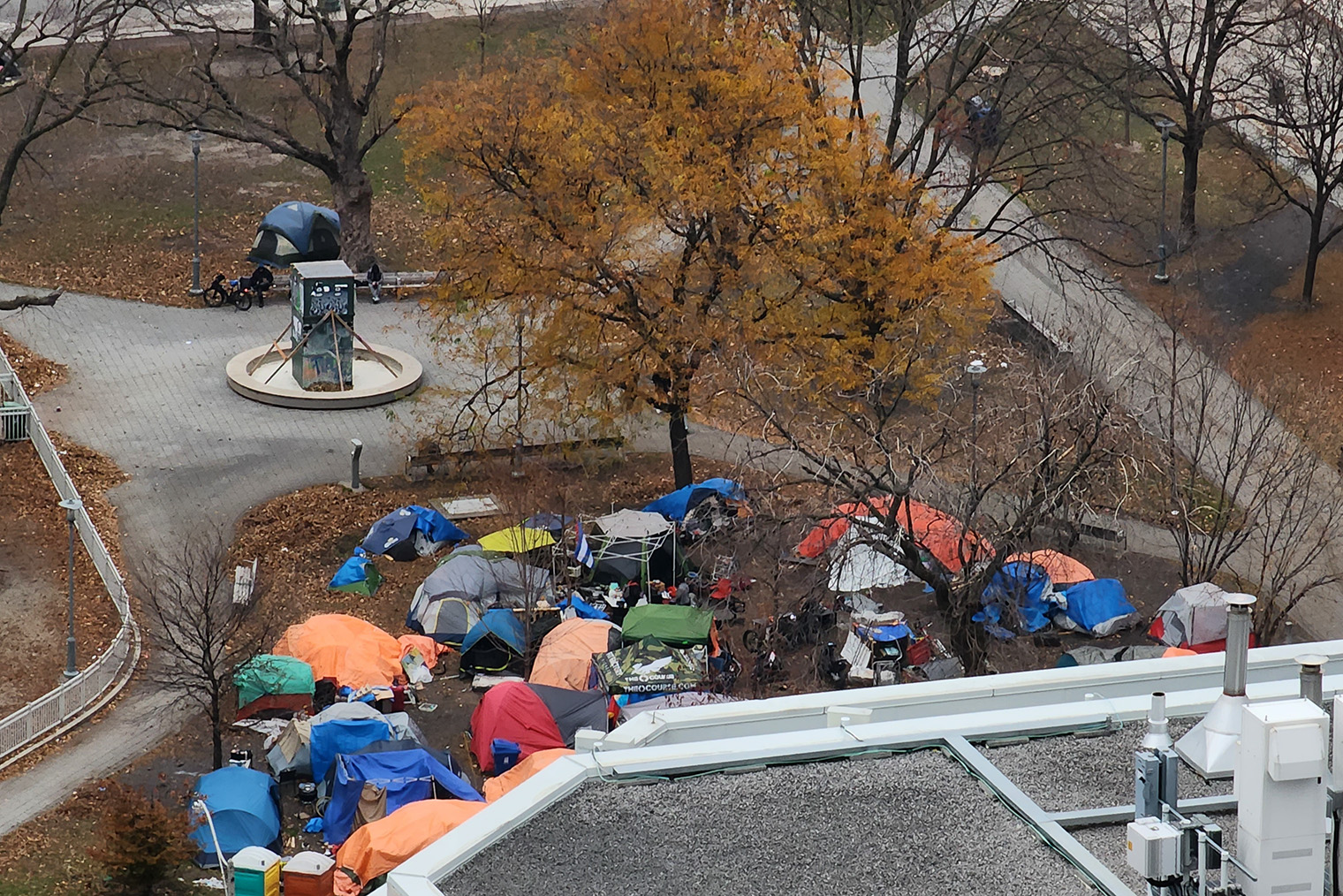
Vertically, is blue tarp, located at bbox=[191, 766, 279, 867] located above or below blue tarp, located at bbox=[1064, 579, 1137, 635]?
below

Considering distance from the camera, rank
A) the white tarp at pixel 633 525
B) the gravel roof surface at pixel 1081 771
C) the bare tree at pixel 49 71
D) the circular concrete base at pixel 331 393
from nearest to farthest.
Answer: the gravel roof surface at pixel 1081 771
the white tarp at pixel 633 525
the bare tree at pixel 49 71
the circular concrete base at pixel 331 393

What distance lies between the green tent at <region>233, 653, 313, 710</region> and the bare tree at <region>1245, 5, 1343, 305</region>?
26548 mm

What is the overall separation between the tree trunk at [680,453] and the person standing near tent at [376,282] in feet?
40.6

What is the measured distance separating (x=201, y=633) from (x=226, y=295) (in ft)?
62.9

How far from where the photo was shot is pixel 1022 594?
33.0 m

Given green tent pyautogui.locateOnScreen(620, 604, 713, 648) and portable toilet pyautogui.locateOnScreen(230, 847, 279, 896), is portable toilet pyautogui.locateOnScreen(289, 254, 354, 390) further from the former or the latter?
portable toilet pyautogui.locateOnScreen(230, 847, 279, 896)

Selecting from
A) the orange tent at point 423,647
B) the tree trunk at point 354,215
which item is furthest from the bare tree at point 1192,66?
the orange tent at point 423,647

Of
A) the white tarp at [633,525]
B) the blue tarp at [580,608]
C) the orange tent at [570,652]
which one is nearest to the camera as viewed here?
the orange tent at [570,652]

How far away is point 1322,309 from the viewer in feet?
157

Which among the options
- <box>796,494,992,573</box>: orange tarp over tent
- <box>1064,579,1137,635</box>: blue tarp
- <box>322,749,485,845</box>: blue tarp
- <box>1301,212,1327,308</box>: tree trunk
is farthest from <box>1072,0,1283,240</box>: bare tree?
<box>322,749,485,845</box>: blue tarp

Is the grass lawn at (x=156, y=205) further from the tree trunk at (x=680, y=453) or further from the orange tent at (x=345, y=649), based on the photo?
the orange tent at (x=345, y=649)

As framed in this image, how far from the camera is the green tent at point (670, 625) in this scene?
110ft

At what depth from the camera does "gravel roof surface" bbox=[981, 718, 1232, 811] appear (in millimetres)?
15414

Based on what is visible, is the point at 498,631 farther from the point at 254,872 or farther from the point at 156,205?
the point at 156,205
